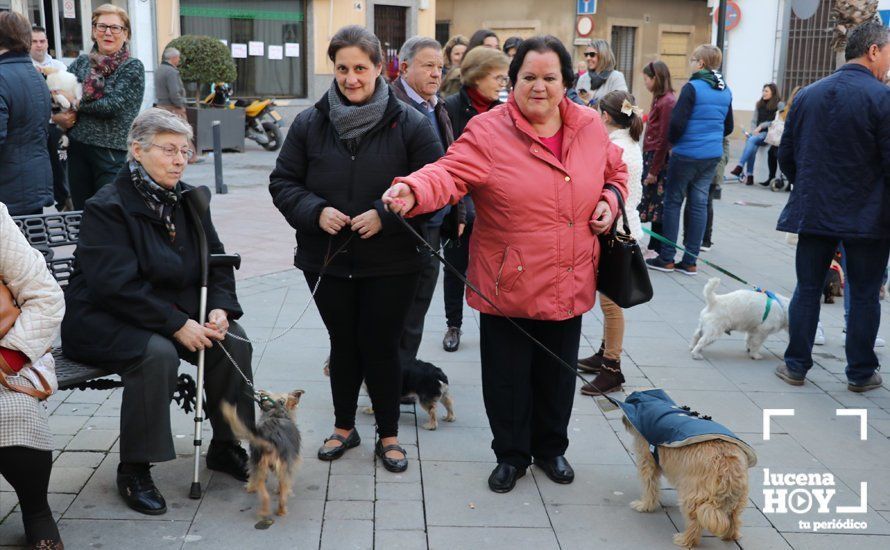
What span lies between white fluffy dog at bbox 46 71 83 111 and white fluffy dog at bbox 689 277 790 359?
460 cm

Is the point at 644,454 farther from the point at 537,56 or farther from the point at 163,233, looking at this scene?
the point at 163,233

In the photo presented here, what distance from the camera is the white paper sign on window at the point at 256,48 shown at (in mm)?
22311

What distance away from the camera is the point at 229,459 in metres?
4.19

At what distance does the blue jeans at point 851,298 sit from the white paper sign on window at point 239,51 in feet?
60.5

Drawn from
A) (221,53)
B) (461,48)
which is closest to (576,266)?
(461,48)

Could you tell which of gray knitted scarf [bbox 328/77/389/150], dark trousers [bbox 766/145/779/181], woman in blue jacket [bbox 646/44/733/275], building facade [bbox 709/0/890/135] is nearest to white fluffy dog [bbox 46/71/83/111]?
gray knitted scarf [bbox 328/77/389/150]

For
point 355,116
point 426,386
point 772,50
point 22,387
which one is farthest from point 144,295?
point 772,50

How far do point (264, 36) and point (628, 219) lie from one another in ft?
62.0

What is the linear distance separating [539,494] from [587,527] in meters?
0.34

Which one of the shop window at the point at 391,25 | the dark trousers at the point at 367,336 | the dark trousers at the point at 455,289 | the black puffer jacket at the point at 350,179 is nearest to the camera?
the black puffer jacket at the point at 350,179

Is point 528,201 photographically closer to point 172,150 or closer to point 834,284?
point 172,150

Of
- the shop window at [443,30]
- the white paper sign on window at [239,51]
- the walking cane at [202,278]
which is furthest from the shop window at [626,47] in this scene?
the walking cane at [202,278]

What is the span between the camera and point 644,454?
3916mm

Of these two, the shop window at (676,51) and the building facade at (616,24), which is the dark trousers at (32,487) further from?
the shop window at (676,51)
